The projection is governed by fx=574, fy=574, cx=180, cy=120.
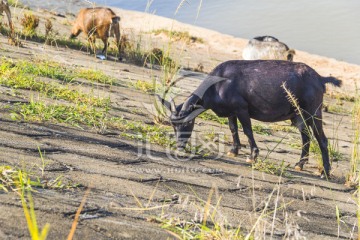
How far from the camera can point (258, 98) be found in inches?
189

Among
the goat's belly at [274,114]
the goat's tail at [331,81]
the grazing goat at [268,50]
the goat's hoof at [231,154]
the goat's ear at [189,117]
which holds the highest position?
the goat's tail at [331,81]

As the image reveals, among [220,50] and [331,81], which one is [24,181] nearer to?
[331,81]

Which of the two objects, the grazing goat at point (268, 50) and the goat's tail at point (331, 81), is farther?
the grazing goat at point (268, 50)

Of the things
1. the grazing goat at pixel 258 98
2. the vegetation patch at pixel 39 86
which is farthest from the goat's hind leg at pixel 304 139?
the vegetation patch at pixel 39 86

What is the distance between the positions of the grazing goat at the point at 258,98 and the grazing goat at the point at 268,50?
8.14 m

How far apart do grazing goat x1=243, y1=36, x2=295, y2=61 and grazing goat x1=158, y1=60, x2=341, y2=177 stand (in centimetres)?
814

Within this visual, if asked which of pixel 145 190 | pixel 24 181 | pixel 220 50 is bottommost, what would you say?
pixel 220 50

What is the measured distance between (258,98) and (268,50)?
8.85 metres

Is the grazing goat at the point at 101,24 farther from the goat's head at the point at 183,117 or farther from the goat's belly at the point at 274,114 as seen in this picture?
the goat's belly at the point at 274,114

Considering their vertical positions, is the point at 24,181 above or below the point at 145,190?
above

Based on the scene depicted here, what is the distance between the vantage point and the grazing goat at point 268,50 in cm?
1298

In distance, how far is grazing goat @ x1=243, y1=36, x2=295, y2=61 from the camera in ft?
42.6

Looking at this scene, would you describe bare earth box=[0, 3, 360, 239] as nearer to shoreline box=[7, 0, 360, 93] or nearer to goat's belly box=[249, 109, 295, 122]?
goat's belly box=[249, 109, 295, 122]

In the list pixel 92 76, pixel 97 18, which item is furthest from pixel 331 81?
pixel 97 18
